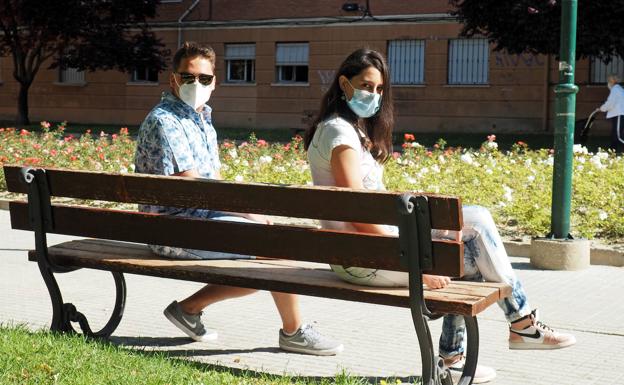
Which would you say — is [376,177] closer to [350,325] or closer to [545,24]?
[350,325]

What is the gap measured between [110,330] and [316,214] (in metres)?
1.68

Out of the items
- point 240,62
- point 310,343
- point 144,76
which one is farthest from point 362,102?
point 144,76

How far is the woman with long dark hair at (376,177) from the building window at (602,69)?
25877 millimetres

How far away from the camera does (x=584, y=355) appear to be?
5.67 metres

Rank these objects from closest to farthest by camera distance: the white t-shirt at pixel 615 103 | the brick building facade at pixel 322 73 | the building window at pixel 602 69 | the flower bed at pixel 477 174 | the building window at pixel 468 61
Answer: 1. the flower bed at pixel 477 174
2. the white t-shirt at pixel 615 103
3. the building window at pixel 602 69
4. the brick building facade at pixel 322 73
5. the building window at pixel 468 61

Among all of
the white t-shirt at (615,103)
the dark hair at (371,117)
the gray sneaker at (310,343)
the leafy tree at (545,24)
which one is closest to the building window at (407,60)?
the leafy tree at (545,24)

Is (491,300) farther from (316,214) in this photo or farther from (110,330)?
(110,330)

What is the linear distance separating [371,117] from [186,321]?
149cm

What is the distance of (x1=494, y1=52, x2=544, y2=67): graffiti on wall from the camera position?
101ft

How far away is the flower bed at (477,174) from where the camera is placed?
10.1 meters

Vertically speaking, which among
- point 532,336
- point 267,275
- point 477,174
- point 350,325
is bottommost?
point 350,325

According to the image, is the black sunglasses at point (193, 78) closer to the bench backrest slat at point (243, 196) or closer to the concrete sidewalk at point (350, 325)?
the bench backrest slat at point (243, 196)

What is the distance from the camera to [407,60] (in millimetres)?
33312

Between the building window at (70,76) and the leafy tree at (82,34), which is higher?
the leafy tree at (82,34)
